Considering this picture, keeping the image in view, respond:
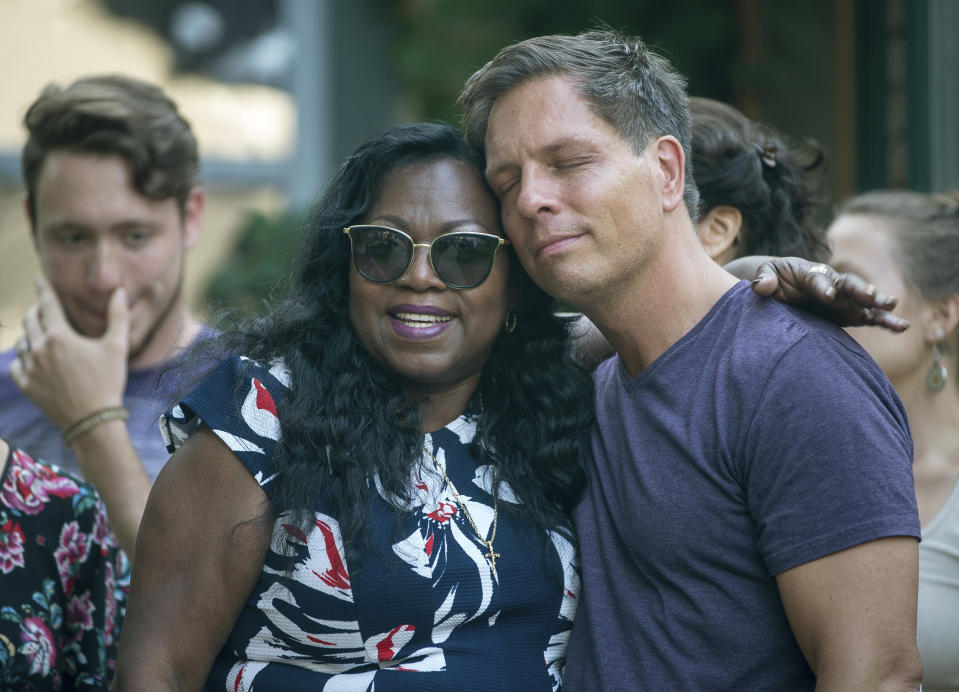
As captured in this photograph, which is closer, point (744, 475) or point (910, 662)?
point (910, 662)

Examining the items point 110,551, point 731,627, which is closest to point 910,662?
point 731,627

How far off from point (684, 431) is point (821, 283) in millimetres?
420

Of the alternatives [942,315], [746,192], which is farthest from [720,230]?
[942,315]

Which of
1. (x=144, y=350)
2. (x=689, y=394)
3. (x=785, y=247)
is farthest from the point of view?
(x=144, y=350)

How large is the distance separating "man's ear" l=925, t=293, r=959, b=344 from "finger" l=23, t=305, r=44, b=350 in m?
2.78

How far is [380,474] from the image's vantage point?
2.32 m

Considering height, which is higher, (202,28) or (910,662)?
(202,28)

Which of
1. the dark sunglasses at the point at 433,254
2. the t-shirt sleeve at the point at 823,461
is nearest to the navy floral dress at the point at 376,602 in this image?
the dark sunglasses at the point at 433,254

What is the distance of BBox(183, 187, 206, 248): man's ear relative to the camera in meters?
3.51

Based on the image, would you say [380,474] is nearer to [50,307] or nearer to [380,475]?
[380,475]

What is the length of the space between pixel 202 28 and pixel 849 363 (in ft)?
26.7

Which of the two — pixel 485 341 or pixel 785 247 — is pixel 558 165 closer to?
pixel 485 341

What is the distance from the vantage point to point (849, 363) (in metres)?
2.07

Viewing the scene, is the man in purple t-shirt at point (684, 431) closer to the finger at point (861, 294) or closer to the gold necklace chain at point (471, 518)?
the finger at point (861, 294)
